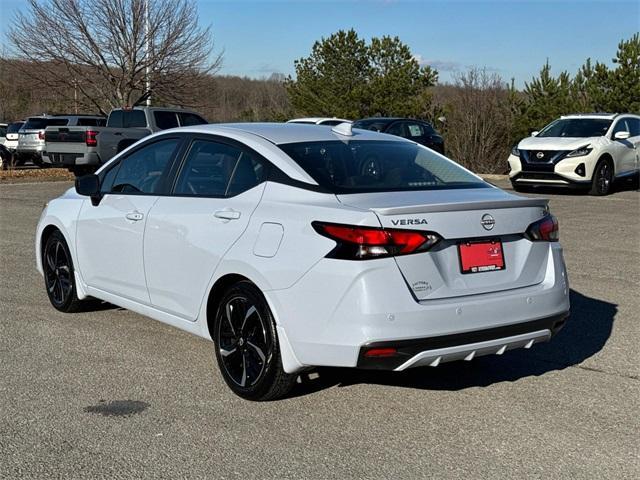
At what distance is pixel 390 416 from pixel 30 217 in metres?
10.7

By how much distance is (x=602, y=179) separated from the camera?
→ 17.5 meters

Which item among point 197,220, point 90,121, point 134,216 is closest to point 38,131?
point 90,121

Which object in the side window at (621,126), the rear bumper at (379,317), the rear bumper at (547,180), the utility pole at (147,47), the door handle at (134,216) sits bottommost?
the rear bumper at (547,180)

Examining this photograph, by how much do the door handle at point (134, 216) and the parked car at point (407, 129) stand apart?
51.3 feet

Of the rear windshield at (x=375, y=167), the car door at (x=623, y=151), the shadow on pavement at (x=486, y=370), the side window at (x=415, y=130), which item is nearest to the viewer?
the rear windshield at (x=375, y=167)

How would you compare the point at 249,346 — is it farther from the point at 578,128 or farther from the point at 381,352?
the point at 578,128

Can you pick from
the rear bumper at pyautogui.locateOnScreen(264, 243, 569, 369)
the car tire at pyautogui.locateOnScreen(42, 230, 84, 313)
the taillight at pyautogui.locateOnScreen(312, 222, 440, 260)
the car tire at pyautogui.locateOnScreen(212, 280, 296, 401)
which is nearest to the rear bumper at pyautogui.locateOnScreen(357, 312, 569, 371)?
the rear bumper at pyautogui.locateOnScreen(264, 243, 569, 369)

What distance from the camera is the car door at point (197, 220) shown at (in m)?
4.85

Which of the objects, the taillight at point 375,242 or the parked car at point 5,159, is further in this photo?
the parked car at point 5,159

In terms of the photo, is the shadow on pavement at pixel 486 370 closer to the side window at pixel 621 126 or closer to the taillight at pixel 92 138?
the side window at pixel 621 126

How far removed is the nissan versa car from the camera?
414 cm

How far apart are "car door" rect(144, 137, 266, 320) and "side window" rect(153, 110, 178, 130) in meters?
17.2

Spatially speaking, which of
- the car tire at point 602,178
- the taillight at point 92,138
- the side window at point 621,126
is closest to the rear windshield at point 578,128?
the side window at point 621,126

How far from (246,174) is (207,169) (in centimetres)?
42
